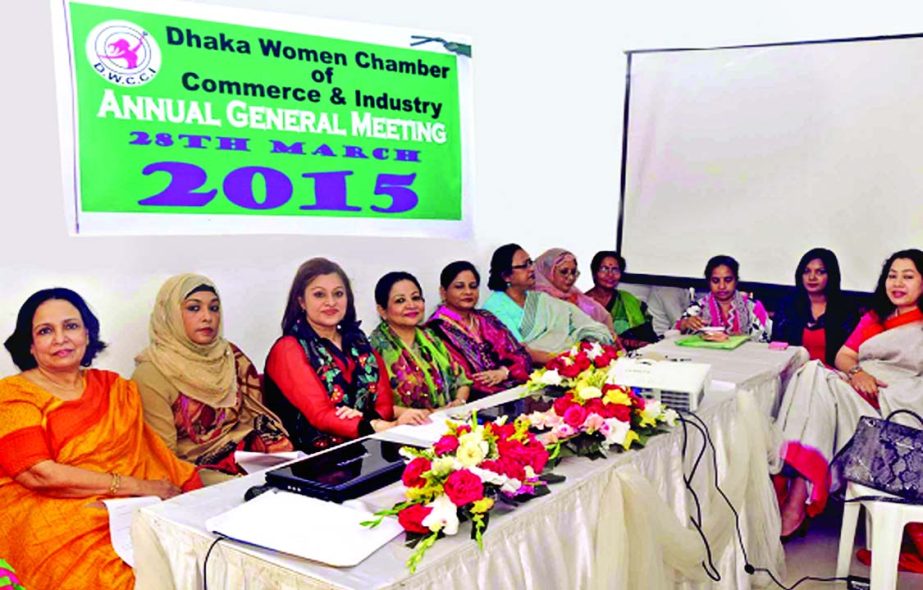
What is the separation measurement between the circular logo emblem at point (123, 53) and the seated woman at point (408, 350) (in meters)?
1.30

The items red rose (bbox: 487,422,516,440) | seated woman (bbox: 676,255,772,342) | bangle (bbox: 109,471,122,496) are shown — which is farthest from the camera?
seated woman (bbox: 676,255,772,342)

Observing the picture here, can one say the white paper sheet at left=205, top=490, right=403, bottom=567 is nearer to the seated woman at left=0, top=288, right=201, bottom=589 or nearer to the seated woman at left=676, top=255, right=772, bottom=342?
the seated woman at left=0, top=288, right=201, bottom=589

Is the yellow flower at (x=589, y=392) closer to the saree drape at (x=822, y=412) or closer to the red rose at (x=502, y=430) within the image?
the red rose at (x=502, y=430)

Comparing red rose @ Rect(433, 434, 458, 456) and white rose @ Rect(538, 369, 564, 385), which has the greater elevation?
red rose @ Rect(433, 434, 458, 456)

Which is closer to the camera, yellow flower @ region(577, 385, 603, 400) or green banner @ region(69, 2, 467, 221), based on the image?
yellow flower @ region(577, 385, 603, 400)

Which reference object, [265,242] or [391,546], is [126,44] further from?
[391,546]

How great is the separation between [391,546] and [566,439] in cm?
72

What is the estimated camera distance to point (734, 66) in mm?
4863

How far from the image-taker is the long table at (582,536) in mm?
1578

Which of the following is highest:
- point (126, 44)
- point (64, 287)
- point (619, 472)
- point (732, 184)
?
point (126, 44)

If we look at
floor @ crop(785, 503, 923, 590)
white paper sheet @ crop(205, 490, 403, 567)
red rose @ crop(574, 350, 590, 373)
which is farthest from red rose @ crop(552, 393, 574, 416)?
floor @ crop(785, 503, 923, 590)

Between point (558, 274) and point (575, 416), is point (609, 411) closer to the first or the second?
point (575, 416)

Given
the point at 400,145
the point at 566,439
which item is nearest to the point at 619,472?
the point at 566,439

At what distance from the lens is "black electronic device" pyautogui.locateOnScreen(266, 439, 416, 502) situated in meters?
1.81
